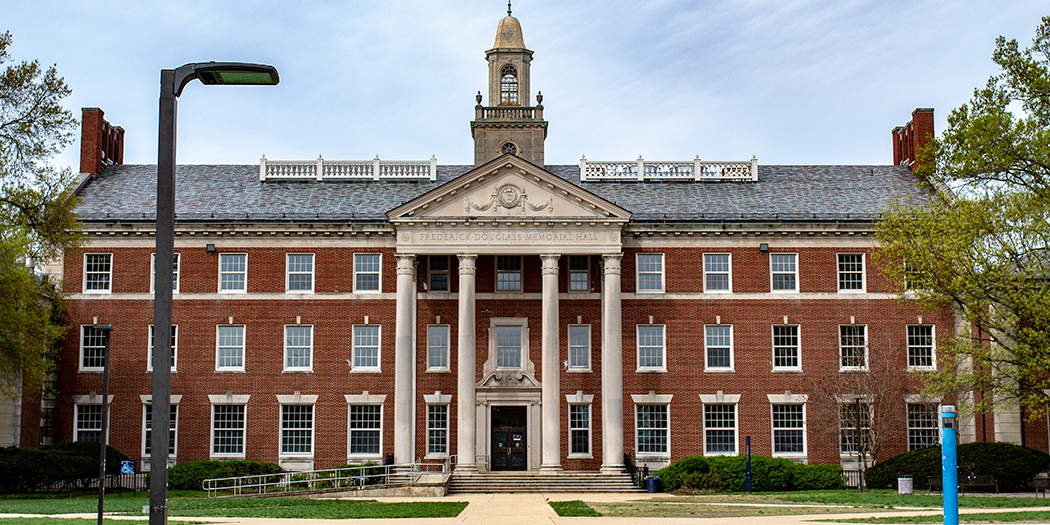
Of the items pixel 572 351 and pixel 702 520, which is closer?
pixel 702 520

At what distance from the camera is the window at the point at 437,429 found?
143 ft

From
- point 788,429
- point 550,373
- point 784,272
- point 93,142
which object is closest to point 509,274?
point 550,373

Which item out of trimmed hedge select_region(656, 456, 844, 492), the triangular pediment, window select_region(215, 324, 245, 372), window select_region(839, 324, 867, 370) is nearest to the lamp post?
the triangular pediment

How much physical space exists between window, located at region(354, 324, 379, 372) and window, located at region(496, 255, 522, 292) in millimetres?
5605

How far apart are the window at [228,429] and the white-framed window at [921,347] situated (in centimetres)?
2829

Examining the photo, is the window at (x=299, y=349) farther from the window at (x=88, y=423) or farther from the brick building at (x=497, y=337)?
the window at (x=88, y=423)

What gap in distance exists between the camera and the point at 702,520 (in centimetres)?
2602

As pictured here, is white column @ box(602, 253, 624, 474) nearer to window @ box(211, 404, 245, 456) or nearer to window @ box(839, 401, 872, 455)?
window @ box(839, 401, 872, 455)

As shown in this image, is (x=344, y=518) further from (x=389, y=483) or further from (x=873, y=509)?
(x=873, y=509)

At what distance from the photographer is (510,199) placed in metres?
42.6

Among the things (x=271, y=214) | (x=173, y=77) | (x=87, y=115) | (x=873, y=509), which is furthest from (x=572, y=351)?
(x=173, y=77)

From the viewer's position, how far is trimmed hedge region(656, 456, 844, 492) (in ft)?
130

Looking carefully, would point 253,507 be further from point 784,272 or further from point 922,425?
Result: point 922,425

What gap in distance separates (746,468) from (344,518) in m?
17.7
